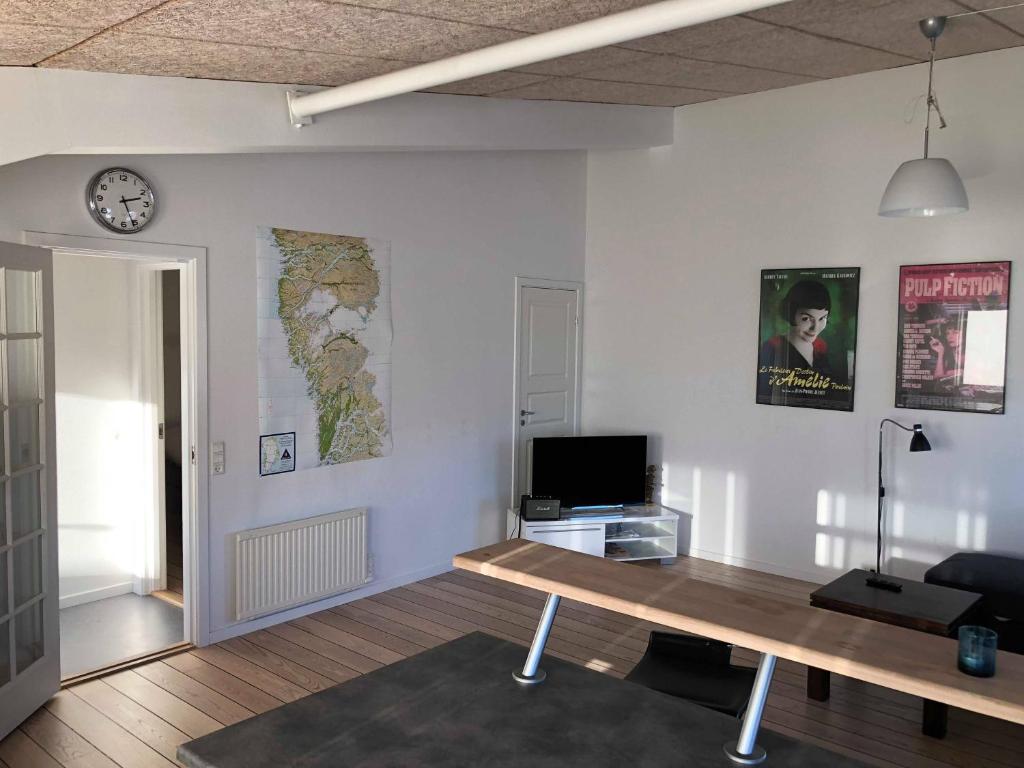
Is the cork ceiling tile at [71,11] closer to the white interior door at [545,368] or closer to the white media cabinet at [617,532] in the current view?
the white interior door at [545,368]

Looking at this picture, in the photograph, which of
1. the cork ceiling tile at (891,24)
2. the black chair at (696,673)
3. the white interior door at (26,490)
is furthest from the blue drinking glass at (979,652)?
the white interior door at (26,490)

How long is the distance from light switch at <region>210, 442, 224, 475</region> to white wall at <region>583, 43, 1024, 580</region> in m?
3.25

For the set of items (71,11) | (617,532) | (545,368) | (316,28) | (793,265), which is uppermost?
(316,28)

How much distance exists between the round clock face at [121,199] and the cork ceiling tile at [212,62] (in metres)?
0.66

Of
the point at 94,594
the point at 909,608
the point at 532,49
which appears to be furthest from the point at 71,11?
the point at 909,608

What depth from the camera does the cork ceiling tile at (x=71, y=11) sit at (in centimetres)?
243

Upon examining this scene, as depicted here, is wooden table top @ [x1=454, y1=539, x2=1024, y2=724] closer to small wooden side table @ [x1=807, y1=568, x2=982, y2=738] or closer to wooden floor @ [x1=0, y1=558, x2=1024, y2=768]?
wooden floor @ [x1=0, y1=558, x2=1024, y2=768]

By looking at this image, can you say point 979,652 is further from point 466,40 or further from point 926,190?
point 926,190

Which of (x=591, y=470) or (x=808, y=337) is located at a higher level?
(x=808, y=337)

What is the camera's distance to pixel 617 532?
245 inches

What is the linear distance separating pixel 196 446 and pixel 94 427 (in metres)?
1.25

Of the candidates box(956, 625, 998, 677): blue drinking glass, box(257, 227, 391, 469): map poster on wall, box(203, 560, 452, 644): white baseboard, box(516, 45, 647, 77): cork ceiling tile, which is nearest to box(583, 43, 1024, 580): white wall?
box(516, 45, 647, 77): cork ceiling tile

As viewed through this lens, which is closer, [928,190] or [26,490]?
[26,490]

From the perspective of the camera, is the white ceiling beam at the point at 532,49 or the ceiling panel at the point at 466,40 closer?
the white ceiling beam at the point at 532,49
